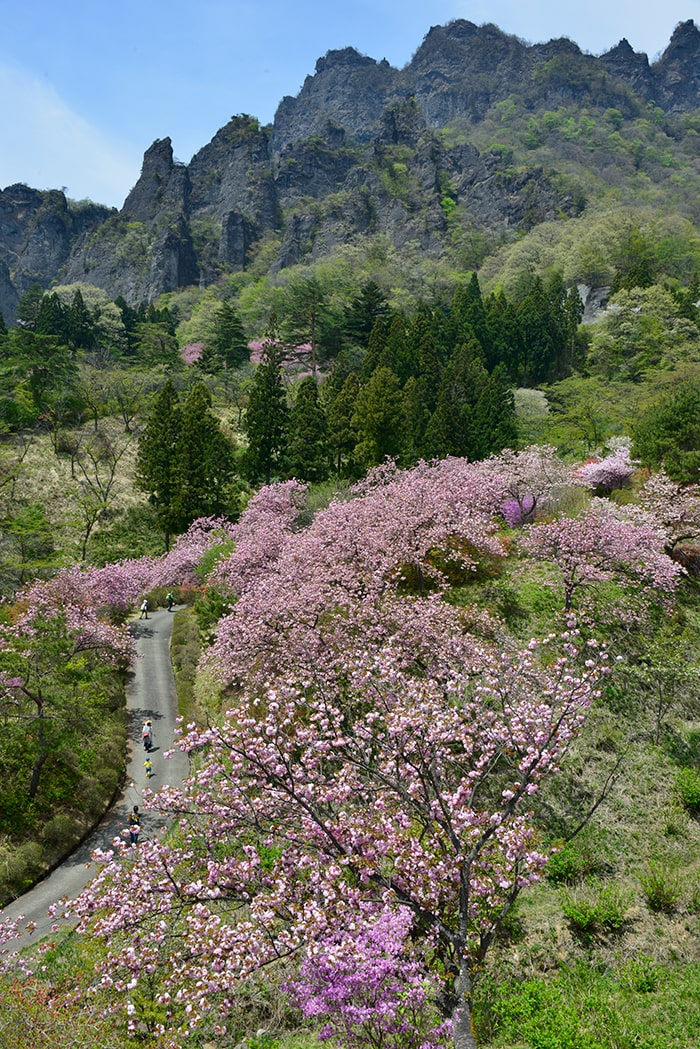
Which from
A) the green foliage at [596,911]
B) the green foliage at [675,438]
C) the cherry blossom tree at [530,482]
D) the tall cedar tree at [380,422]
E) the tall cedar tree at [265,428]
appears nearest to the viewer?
the green foliage at [596,911]

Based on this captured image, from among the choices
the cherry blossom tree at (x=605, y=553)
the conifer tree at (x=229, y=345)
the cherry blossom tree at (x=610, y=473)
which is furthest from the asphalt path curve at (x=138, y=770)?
the conifer tree at (x=229, y=345)

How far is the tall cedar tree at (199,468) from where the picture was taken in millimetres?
37562

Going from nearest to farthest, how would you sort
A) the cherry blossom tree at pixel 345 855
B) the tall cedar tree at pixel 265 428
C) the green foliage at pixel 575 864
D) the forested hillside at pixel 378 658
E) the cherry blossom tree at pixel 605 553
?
1. the cherry blossom tree at pixel 345 855
2. the forested hillside at pixel 378 658
3. the green foliage at pixel 575 864
4. the cherry blossom tree at pixel 605 553
5. the tall cedar tree at pixel 265 428

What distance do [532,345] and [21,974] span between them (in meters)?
52.3

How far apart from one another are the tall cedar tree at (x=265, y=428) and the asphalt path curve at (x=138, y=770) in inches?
443

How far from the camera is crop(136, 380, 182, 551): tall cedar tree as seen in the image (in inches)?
1503

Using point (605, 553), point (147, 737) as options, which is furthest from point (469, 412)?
point (147, 737)

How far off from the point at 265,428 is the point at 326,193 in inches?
3928

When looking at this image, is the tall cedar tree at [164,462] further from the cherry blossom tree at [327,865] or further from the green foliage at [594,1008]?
the green foliage at [594,1008]

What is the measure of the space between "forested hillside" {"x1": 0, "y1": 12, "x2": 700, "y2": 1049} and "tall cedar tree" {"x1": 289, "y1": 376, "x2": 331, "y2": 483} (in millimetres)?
233

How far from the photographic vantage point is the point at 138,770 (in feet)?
70.4

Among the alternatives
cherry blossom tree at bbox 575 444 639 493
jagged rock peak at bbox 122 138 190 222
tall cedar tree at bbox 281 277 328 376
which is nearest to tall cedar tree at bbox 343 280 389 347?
tall cedar tree at bbox 281 277 328 376

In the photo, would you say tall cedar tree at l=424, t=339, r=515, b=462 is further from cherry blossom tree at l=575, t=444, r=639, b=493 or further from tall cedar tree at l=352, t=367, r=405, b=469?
cherry blossom tree at l=575, t=444, r=639, b=493

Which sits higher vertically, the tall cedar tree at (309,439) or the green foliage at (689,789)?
the tall cedar tree at (309,439)
